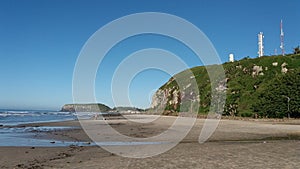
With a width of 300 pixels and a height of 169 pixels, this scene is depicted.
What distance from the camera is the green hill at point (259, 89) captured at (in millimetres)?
77375

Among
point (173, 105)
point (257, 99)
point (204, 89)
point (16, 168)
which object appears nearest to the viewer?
point (16, 168)

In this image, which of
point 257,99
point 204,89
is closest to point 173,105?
point 204,89

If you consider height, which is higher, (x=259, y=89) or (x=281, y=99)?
(x=259, y=89)

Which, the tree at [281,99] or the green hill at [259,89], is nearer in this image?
the tree at [281,99]

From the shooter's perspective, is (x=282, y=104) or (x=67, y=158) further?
(x=282, y=104)

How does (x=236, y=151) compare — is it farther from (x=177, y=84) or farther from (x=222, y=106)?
(x=177, y=84)

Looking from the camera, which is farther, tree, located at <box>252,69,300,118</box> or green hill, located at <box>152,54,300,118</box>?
green hill, located at <box>152,54,300,118</box>

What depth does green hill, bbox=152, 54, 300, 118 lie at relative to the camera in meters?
77.4

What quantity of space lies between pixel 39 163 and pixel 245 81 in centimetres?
9530

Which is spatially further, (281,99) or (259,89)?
(259,89)

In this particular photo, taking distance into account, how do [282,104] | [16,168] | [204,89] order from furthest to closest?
1. [204,89]
2. [282,104]
3. [16,168]

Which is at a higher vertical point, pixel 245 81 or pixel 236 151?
pixel 245 81

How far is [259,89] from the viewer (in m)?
93.8

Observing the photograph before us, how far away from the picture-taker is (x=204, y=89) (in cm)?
11638
